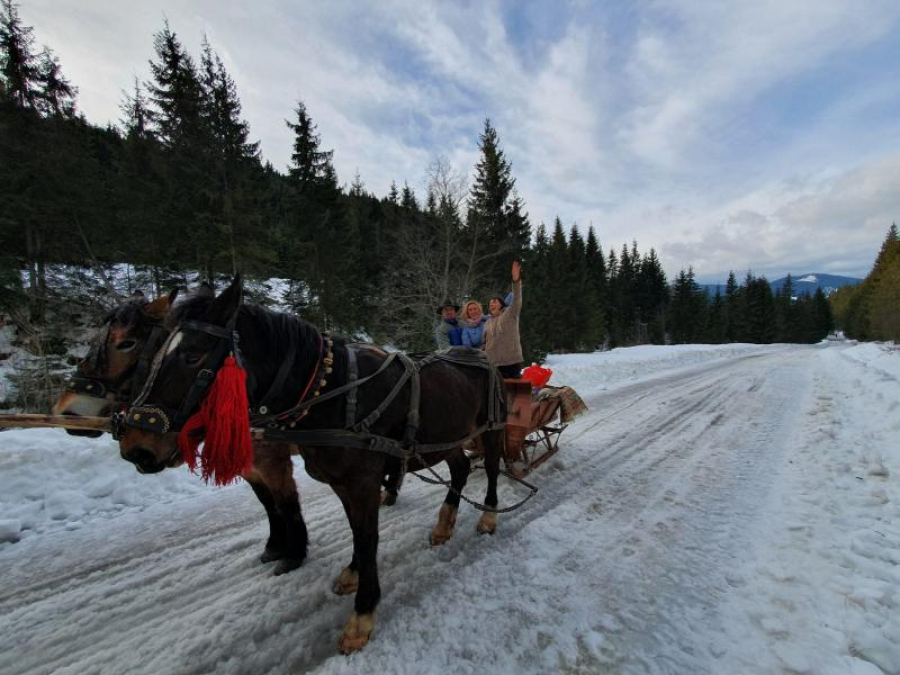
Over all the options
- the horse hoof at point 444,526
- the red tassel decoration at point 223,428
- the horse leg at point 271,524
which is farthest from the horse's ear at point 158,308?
the horse hoof at point 444,526

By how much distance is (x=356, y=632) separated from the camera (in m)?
2.30

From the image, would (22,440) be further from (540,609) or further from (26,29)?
(26,29)

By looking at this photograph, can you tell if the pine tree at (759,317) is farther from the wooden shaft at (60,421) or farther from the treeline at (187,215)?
the wooden shaft at (60,421)

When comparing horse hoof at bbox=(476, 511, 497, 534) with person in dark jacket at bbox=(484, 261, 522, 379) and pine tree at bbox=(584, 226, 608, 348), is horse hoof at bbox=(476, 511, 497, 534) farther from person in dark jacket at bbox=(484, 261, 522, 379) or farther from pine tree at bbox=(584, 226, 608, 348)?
pine tree at bbox=(584, 226, 608, 348)

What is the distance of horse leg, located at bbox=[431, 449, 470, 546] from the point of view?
11.1 ft

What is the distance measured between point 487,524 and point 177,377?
2775 millimetres

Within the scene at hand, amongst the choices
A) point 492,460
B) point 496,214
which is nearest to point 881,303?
point 496,214

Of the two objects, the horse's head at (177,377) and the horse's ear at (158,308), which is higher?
the horse's ear at (158,308)

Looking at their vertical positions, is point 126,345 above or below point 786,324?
below

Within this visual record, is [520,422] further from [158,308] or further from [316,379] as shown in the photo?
[158,308]

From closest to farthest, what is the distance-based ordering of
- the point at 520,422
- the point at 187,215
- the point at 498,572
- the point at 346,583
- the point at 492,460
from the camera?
the point at 346,583, the point at 498,572, the point at 492,460, the point at 520,422, the point at 187,215

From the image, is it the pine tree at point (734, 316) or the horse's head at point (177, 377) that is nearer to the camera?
the horse's head at point (177, 377)

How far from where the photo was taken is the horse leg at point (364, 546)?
2357 millimetres

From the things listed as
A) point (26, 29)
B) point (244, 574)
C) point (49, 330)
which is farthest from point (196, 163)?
point (244, 574)
